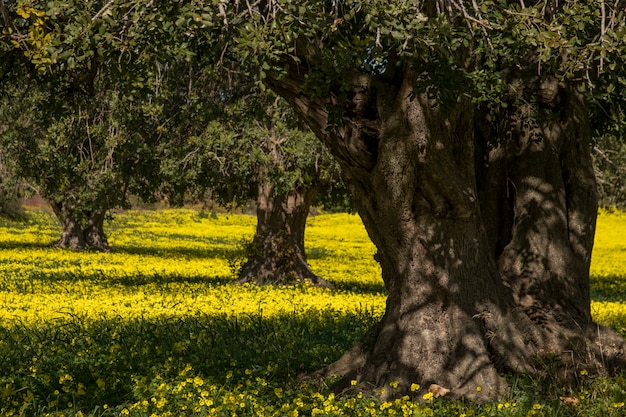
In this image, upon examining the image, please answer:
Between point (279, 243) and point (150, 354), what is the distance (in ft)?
37.7

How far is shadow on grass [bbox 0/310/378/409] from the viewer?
734 cm

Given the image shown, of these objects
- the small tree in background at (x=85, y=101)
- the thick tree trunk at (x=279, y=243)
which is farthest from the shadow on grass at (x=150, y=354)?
the thick tree trunk at (x=279, y=243)

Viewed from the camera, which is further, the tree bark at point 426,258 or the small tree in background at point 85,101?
the tree bark at point 426,258

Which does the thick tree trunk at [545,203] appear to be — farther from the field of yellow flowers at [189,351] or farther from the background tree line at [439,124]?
the field of yellow flowers at [189,351]

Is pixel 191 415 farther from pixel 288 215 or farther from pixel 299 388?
pixel 288 215

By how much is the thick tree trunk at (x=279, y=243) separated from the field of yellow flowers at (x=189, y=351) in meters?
1.01

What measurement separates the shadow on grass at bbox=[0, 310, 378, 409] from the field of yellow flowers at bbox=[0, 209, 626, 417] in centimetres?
2

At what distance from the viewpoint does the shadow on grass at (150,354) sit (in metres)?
7.34

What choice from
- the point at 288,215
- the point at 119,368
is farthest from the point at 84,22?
the point at 288,215

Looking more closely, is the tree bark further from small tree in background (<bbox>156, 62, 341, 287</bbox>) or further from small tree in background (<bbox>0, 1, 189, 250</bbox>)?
small tree in background (<bbox>156, 62, 341, 287</bbox>)

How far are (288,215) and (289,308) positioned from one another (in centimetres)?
587

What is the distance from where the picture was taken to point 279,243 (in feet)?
66.0

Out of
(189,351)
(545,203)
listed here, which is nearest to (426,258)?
(545,203)

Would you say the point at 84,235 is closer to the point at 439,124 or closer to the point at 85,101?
the point at 85,101
